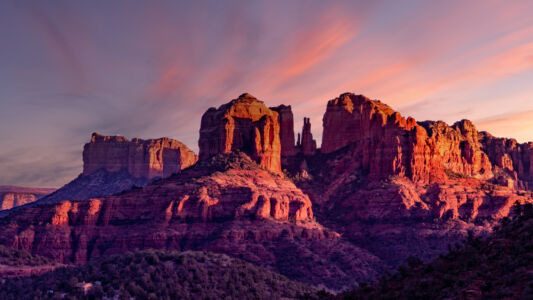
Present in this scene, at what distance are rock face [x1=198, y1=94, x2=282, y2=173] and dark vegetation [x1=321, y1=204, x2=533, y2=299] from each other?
129766 millimetres

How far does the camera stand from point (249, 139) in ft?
591

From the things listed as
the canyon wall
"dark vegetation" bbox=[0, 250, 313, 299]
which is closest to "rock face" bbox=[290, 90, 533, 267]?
the canyon wall

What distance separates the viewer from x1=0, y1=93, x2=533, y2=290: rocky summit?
129 m

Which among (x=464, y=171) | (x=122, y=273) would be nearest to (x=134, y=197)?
(x=122, y=273)

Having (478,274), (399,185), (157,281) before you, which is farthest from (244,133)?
(478,274)

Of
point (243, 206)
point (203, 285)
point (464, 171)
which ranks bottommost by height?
point (203, 285)

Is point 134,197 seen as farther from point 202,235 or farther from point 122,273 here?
point 122,273

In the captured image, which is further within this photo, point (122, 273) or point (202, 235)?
point (202, 235)

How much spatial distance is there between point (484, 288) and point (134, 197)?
118 m

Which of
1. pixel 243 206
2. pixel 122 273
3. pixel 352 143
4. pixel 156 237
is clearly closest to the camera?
pixel 122 273

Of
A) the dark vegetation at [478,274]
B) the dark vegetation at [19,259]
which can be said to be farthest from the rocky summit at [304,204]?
the dark vegetation at [478,274]

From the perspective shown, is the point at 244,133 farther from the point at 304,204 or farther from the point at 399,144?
the point at 399,144

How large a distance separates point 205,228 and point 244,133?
52.4 metres

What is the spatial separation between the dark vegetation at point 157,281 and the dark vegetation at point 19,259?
21465 mm
